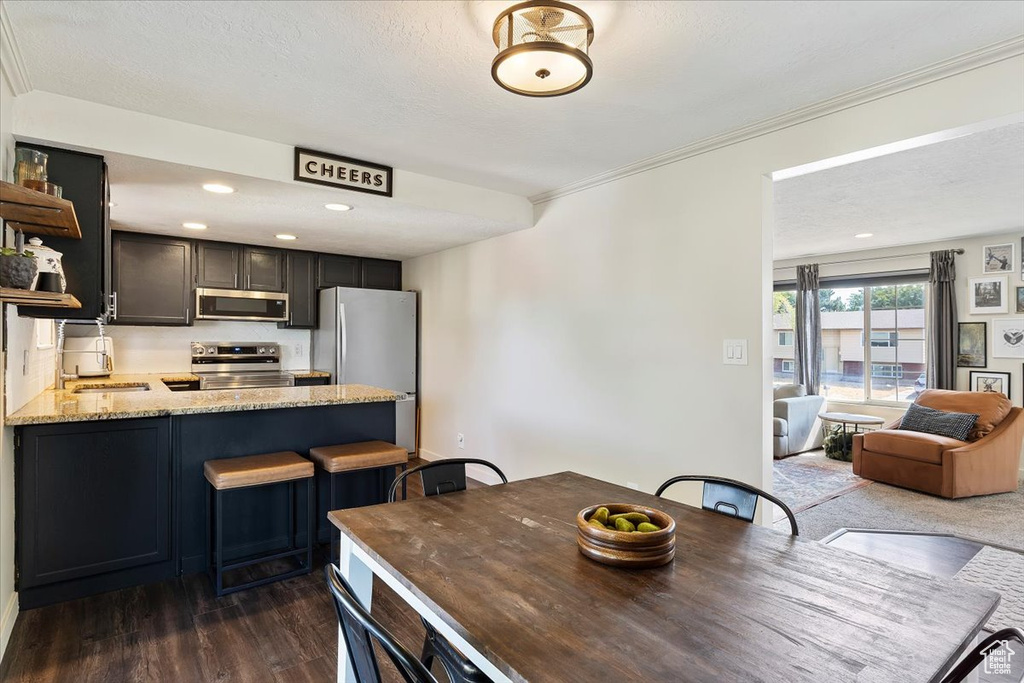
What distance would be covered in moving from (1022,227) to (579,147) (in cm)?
501

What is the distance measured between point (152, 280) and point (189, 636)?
3399 mm

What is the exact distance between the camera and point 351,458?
282 cm

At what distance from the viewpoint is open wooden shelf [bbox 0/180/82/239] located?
180cm

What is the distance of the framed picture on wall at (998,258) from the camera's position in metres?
5.24

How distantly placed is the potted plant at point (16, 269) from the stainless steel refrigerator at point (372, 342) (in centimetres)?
314

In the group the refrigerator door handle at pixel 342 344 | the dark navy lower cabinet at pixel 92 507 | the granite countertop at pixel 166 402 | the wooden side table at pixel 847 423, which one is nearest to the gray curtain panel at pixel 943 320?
the wooden side table at pixel 847 423

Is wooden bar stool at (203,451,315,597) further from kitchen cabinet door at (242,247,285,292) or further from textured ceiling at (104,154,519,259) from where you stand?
kitchen cabinet door at (242,247,285,292)

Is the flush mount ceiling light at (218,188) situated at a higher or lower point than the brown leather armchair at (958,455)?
higher

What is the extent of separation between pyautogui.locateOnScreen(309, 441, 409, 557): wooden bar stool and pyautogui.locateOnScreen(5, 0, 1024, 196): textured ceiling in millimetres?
1717

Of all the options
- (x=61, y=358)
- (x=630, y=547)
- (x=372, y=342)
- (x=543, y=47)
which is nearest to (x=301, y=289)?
(x=372, y=342)

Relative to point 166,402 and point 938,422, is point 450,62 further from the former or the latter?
point 938,422

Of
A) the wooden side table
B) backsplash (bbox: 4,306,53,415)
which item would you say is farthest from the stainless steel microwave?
the wooden side table

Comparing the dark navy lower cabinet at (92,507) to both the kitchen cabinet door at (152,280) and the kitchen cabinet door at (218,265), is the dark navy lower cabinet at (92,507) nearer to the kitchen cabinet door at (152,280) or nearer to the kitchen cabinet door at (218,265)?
the kitchen cabinet door at (152,280)

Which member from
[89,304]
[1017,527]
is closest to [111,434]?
[89,304]
